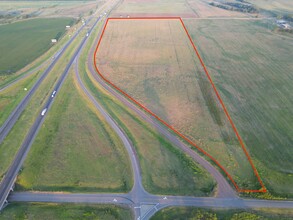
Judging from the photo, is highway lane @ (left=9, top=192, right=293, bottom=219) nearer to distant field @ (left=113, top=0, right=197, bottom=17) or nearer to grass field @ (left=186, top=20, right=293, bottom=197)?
grass field @ (left=186, top=20, right=293, bottom=197)

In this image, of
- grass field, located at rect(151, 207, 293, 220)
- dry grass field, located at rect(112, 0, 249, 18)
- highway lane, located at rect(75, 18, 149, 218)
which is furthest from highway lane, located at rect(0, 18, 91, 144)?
dry grass field, located at rect(112, 0, 249, 18)

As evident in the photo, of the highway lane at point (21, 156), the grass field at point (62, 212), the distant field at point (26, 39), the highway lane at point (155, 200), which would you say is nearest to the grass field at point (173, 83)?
the highway lane at point (155, 200)

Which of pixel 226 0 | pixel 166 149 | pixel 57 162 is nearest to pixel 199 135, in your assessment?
pixel 166 149

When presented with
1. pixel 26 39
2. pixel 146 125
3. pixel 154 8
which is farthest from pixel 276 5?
pixel 146 125

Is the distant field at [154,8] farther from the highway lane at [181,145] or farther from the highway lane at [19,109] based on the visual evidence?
the highway lane at [181,145]

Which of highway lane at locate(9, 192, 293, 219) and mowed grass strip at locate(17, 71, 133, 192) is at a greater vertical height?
mowed grass strip at locate(17, 71, 133, 192)

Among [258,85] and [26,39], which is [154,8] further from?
A: [258,85]

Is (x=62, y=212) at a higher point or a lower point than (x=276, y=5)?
lower
